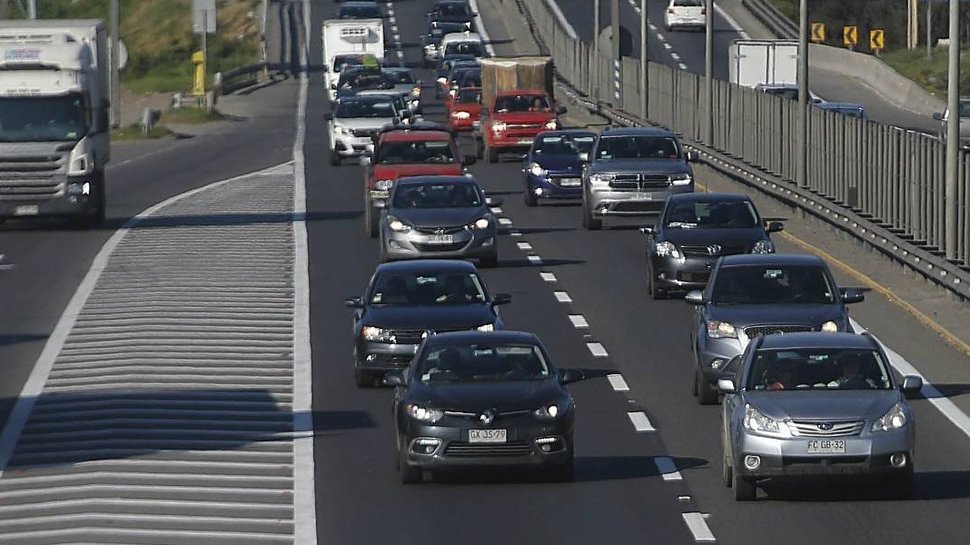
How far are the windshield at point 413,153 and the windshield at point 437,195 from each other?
583cm

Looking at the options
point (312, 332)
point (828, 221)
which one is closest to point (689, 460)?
point (312, 332)

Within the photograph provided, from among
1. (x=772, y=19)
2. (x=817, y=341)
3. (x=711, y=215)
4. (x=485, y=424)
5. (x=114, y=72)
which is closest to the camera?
(x=817, y=341)

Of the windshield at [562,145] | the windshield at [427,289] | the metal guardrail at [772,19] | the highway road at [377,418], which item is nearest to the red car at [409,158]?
the highway road at [377,418]

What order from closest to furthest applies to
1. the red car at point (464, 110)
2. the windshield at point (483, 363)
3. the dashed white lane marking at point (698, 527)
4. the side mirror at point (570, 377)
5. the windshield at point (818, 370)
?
the dashed white lane marking at point (698, 527)
the windshield at point (818, 370)
the side mirror at point (570, 377)
the windshield at point (483, 363)
the red car at point (464, 110)

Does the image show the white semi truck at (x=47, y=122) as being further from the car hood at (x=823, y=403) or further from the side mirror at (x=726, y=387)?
the car hood at (x=823, y=403)

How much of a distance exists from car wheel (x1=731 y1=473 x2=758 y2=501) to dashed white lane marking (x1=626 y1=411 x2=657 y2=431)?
3.71 meters

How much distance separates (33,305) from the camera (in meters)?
32.2

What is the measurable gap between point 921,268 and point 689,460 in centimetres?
1262

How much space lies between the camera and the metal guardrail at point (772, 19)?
106794 mm

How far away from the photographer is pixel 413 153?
1686 inches

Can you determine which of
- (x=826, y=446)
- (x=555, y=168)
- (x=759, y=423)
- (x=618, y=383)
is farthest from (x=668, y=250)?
(x=555, y=168)

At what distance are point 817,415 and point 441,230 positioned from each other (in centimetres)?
1803

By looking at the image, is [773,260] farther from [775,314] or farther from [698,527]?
[698,527]

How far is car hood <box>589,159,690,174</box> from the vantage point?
40.8 meters
